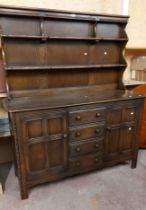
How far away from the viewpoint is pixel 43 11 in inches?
66.0

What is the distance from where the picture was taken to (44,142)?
5.23 feet

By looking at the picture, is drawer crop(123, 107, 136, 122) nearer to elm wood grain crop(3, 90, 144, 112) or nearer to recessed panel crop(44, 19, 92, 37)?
elm wood grain crop(3, 90, 144, 112)

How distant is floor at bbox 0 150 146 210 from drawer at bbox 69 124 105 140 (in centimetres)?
55

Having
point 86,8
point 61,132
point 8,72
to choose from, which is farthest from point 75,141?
point 86,8

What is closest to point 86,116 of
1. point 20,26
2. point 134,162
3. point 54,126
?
point 54,126

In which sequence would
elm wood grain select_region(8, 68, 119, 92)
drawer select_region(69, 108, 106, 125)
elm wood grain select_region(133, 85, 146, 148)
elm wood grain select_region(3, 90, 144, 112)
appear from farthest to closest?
elm wood grain select_region(133, 85, 146, 148) → elm wood grain select_region(8, 68, 119, 92) → drawer select_region(69, 108, 106, 125) → elm wood grain select_region(3, 90, 144, 112)

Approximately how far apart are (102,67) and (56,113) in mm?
907

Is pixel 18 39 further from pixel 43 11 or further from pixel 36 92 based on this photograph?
pixel 36 92

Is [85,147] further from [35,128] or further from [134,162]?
[134,162]

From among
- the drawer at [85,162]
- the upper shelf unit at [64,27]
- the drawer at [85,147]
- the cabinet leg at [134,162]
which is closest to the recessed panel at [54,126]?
the drawer at [85,147]

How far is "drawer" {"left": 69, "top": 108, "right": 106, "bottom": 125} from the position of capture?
5.31 feet

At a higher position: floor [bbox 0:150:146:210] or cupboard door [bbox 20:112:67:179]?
cupboard door [bbox 20:112:67:179]

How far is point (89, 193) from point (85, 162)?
0.99 feet

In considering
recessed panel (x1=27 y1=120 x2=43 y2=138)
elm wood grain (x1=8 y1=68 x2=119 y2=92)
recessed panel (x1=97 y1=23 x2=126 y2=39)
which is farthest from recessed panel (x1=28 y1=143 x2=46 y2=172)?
recessed panel (x1=97 y1=23 x2=126 y2=39)
